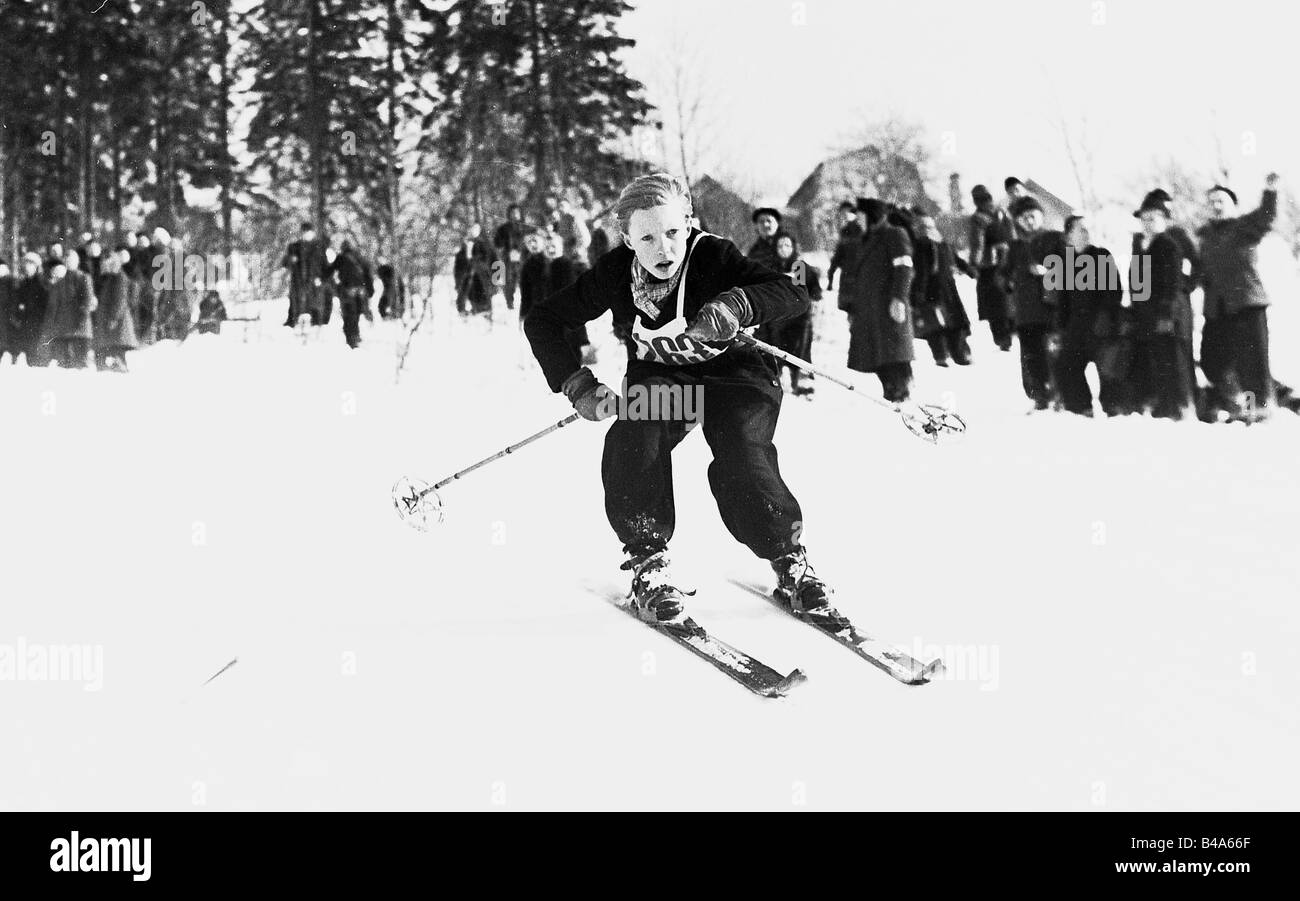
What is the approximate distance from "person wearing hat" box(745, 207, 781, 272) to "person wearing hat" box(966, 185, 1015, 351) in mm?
3812

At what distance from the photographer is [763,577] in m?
4.05

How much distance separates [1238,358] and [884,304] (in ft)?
8.32

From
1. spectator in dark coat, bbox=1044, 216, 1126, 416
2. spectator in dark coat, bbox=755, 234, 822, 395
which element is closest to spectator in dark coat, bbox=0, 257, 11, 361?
spectator in dark coat, bbox=755, 234, 822, 395

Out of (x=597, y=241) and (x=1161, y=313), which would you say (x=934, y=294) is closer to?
(x=1161, y=313)

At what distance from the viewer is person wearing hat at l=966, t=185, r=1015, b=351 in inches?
441

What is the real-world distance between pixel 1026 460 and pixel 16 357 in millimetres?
11891

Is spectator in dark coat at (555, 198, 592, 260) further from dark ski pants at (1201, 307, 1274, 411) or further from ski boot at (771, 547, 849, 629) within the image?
ski boot at (771, 547, 849, 629)

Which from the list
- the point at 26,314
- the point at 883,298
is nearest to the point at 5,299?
the point at 26,314

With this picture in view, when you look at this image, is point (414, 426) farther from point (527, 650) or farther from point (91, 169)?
point (91, 169)

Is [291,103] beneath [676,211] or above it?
above

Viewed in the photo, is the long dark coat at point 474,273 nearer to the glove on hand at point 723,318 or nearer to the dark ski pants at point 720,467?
the dark ski pants at point 720,467

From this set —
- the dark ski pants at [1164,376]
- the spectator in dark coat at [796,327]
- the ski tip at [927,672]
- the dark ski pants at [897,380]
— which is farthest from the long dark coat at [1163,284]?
the ski tip at [927,672]

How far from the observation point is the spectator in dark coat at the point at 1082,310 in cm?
760

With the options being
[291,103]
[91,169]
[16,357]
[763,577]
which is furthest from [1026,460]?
[91,169]
